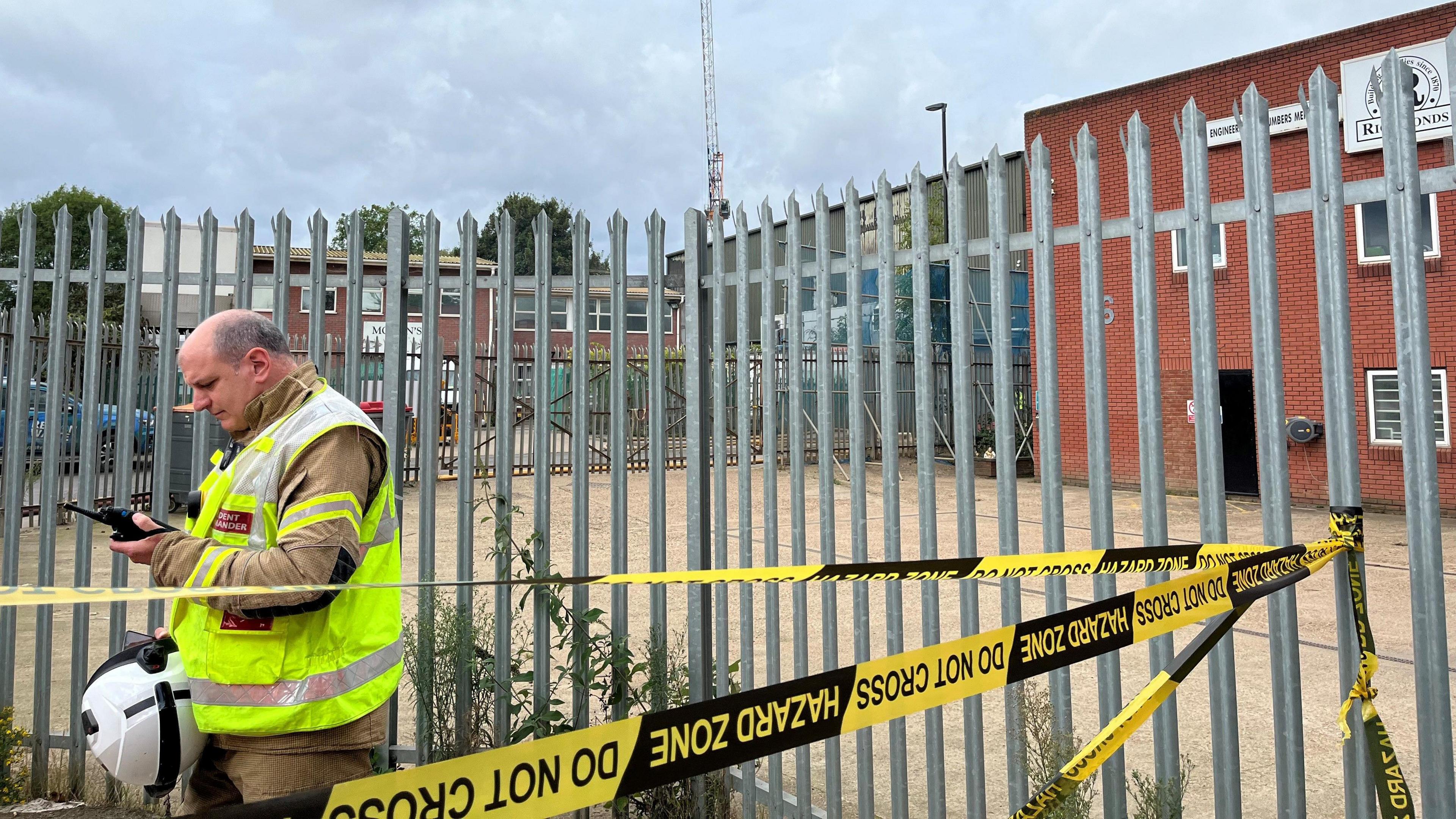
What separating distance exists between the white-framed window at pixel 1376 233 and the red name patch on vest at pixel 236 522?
1196 cm

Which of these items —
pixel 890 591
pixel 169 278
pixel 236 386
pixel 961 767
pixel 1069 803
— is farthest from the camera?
pixel 961 767

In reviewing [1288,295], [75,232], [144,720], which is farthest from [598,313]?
[75,232]

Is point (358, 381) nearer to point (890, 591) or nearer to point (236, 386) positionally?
point (236, 386)

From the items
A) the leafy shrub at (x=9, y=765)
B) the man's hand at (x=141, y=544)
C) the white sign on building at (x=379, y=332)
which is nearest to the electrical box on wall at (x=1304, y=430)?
the white sign on building at (x=379, y=332)

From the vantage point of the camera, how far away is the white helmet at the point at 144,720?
2.17 m

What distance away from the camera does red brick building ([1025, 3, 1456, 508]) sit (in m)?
12.6

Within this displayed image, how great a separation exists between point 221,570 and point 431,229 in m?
2.01

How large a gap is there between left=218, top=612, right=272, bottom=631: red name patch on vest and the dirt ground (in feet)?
4.83

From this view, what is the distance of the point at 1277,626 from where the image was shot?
2.46m

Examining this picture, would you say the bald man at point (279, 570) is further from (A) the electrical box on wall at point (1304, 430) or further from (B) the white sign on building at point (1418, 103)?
(B) the white sign on building at point (1418, 103)

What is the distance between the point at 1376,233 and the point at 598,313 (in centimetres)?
1343

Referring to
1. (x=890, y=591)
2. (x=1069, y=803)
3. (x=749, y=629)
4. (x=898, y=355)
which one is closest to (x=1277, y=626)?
(x=1069, y=803)

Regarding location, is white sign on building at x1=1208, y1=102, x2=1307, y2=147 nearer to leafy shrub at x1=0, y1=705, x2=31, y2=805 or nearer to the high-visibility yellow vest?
the high-visibility yellow vest

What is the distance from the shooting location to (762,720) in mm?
1609
